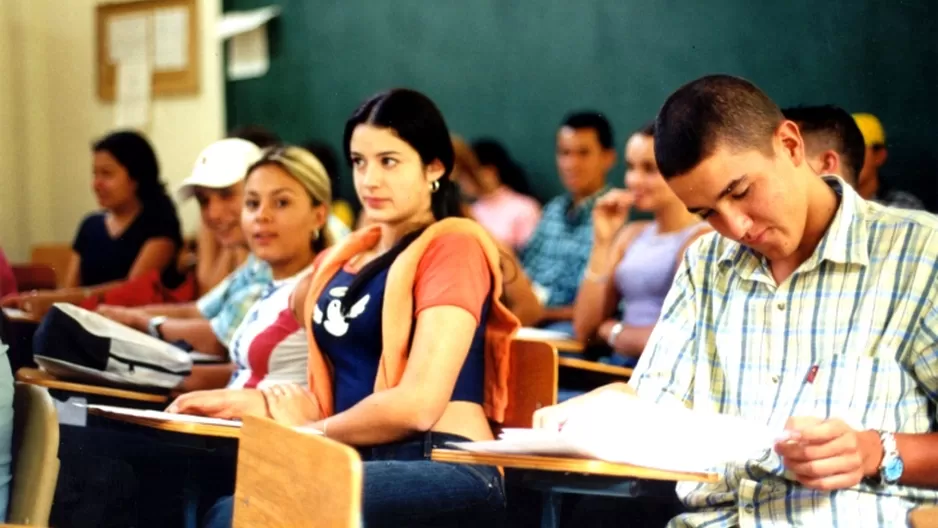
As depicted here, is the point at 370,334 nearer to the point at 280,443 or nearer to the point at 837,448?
the point at 280,443

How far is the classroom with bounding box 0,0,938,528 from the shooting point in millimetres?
1735

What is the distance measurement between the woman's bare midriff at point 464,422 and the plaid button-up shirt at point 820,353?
20.1 inches

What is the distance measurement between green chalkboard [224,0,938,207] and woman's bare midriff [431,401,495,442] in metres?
1.78

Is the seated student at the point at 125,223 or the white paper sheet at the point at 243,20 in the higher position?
the white paper sheet at the point at 243,20

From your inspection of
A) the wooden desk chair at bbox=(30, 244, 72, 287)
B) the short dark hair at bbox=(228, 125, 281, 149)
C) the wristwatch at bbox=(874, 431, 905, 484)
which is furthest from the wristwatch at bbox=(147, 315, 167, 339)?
the wristwatch at bbox=(874, 431, 905, 484)

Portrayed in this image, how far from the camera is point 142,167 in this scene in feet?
15.1

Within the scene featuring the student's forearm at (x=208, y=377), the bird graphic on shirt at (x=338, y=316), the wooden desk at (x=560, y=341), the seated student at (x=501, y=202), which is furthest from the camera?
the seated student at (x=501, y=202)

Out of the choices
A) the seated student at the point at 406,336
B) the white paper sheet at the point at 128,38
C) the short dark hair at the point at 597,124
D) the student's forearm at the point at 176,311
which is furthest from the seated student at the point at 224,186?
the white paper sheet at the point at 128,38

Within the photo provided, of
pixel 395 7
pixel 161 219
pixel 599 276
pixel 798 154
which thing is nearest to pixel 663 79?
pixel 599 276

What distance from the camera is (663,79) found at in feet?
14.1

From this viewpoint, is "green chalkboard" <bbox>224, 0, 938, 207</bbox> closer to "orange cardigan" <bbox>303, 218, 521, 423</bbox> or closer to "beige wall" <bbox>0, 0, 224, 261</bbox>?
"beige wall" <bbox>0, 0, 224, 261</bbox>

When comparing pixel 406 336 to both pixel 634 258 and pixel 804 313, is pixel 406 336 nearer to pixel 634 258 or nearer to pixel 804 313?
pixel 804 313

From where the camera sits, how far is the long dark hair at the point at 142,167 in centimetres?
455

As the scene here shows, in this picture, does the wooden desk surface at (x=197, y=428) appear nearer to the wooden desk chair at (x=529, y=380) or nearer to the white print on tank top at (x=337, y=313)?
the white print on tank top at (x=337, y=313)
